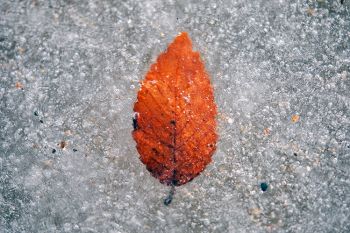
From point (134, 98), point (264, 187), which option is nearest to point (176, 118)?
point (134, 98)

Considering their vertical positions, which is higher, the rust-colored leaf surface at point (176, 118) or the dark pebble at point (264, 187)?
the rust-colored leaf surface at point (176, 118)

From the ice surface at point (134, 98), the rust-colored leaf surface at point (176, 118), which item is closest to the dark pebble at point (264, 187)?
the ice surface at point (134, 98)

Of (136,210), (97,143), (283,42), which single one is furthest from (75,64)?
(283,42)

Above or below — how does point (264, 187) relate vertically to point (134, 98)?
below

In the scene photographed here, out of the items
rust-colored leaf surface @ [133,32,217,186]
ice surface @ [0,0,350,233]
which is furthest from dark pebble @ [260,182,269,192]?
rust-colored leaf surface @ [133,32,217,186]

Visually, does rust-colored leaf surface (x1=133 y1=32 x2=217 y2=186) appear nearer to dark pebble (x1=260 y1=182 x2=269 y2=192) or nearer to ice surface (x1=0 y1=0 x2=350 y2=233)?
ice surface (x1=0 y1=0 x2=350 y2=233)

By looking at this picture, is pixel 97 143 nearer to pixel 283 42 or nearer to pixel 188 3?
pixel 188 3

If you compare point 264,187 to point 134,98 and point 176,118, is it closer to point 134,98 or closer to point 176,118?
point 176,118

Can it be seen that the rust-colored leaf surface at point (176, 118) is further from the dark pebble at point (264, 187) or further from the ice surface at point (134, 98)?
the dark pebble at point (264, 187)
